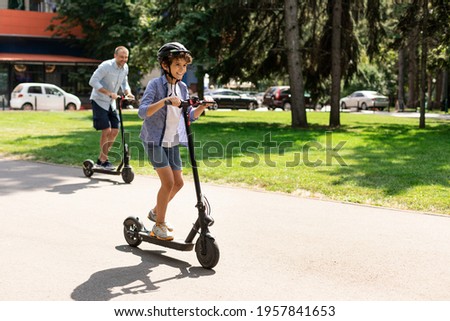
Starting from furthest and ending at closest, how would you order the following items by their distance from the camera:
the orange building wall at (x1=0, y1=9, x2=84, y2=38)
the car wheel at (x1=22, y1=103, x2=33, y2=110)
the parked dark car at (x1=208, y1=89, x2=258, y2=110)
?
1. the parked dark car at (x1=208, y1=89, x2=258, y2=110)
2. the orange building wall at (x1=0, y1=9, x2=84, y2=38)
3. the car wheel at (x1=22, y1=103, x2=33, y2=110)

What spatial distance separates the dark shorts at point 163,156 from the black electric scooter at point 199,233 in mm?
286

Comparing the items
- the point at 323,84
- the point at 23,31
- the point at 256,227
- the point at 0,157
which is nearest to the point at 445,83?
the point at 323,84

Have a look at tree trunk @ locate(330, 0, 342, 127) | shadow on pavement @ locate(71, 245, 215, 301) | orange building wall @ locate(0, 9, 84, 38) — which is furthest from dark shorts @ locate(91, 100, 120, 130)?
orange building wall @ locate(0, 9, 84, 38)

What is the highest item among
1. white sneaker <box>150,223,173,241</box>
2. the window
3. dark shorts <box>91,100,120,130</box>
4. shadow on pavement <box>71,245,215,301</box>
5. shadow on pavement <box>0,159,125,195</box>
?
the window

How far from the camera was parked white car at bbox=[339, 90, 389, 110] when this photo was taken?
50.3m

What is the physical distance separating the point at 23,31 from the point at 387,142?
34.4m

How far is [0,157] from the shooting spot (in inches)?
554

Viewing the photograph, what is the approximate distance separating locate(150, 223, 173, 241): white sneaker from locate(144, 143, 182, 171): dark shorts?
0.53 m

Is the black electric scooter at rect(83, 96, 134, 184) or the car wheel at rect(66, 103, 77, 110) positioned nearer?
the black electric scooter at rect(83, 96, 134, 184)

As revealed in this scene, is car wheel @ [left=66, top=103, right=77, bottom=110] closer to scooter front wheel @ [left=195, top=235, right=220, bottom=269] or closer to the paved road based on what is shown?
the paved road

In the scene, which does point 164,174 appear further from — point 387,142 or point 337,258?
point 387,142

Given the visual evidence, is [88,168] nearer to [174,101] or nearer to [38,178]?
[38,178]

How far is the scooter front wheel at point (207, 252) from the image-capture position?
18.5 ft

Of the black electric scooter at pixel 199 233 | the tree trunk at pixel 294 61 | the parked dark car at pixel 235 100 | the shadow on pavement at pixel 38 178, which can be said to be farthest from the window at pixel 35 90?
the black electric scooter at pixel 199 233
